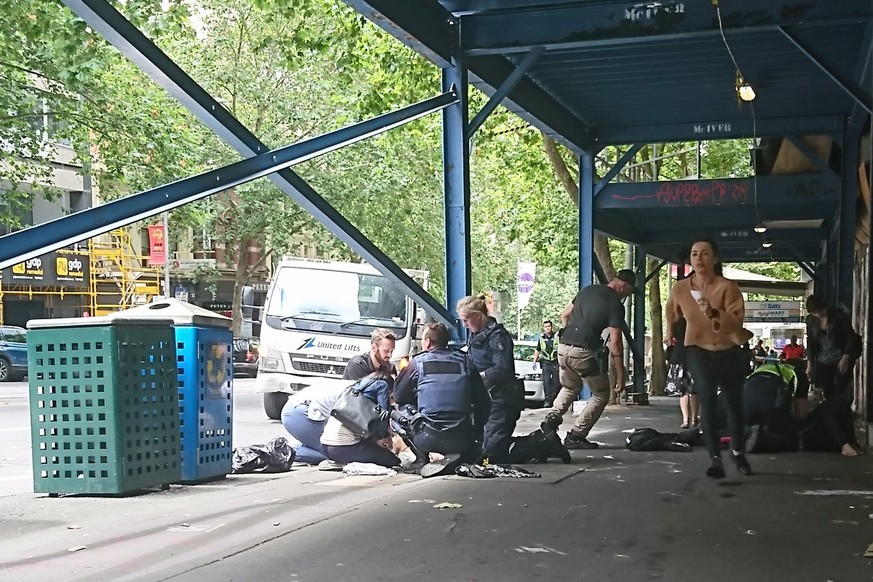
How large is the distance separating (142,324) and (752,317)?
41504mm

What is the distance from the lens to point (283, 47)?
63.6 ft

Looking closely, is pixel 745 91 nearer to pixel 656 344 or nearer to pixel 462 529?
pixel 462 529

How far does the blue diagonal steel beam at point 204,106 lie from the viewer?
6.95 meters

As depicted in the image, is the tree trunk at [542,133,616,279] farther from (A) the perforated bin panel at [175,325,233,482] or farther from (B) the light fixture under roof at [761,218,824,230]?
(A) the perforated bin panel at [175,325,233,482]

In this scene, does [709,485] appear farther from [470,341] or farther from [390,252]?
[390,252]

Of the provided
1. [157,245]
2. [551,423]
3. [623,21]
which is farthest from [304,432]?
[157,245]

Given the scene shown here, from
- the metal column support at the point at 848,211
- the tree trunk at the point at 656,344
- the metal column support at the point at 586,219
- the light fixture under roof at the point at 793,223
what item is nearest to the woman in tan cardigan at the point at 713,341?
the metal column support at the point at 848,211

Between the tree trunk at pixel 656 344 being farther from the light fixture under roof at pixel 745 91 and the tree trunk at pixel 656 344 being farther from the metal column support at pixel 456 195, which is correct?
the metal column support at pixel 456 195

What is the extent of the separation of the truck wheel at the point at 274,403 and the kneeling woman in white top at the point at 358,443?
918cm

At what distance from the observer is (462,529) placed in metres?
6.47

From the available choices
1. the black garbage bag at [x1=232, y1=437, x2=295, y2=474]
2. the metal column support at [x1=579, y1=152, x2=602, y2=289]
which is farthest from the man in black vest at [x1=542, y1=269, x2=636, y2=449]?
the metal column support at [x1=579, y1=152, x2=602, y2=289]

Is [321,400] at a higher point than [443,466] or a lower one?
higher

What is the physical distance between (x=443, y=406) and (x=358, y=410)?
70cm

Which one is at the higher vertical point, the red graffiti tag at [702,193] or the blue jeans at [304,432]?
the red graffiti tag at [702,193]
